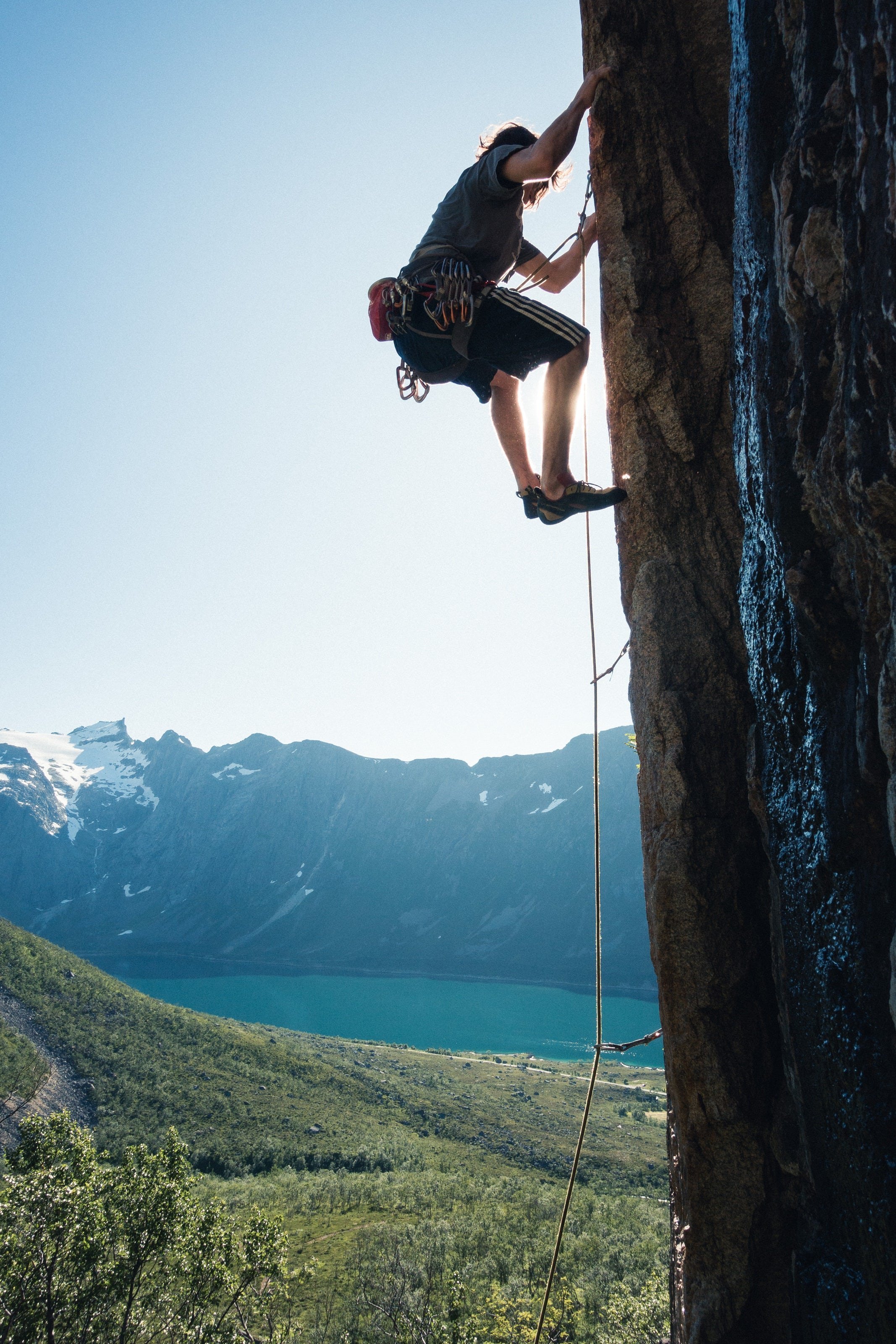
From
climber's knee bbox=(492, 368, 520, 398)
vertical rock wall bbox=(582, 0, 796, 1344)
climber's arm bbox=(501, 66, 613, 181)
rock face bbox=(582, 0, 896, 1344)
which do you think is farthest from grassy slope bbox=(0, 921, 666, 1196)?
climber's arm bbox=(501, 66, 613, 181)

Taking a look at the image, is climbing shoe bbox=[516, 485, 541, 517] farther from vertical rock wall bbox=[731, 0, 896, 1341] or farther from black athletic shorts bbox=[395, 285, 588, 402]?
vertical rock wall bbox=[731, 0, 896, 1341]

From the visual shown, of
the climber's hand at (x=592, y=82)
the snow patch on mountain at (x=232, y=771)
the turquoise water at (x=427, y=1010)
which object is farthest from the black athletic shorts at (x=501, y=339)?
the snow patch on mountain at (x=232, y=771)

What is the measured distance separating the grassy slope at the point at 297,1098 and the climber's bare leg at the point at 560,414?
123 ft

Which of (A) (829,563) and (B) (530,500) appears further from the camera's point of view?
(B) (530,500)

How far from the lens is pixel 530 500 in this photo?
13.4ft

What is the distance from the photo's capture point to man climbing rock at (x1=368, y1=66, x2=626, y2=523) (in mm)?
3330

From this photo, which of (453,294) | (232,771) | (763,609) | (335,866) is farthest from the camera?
(232,771)

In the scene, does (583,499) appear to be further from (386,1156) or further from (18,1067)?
(18,1067)

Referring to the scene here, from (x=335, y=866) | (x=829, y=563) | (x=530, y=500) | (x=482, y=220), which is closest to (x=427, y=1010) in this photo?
(x=335, y=866)

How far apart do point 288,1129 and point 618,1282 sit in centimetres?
2629

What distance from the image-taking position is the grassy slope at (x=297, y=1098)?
3744 centimetres

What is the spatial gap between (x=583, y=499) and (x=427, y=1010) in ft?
326

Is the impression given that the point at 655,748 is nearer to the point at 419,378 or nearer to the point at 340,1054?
the point at 419,378

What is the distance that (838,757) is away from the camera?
1996mm
